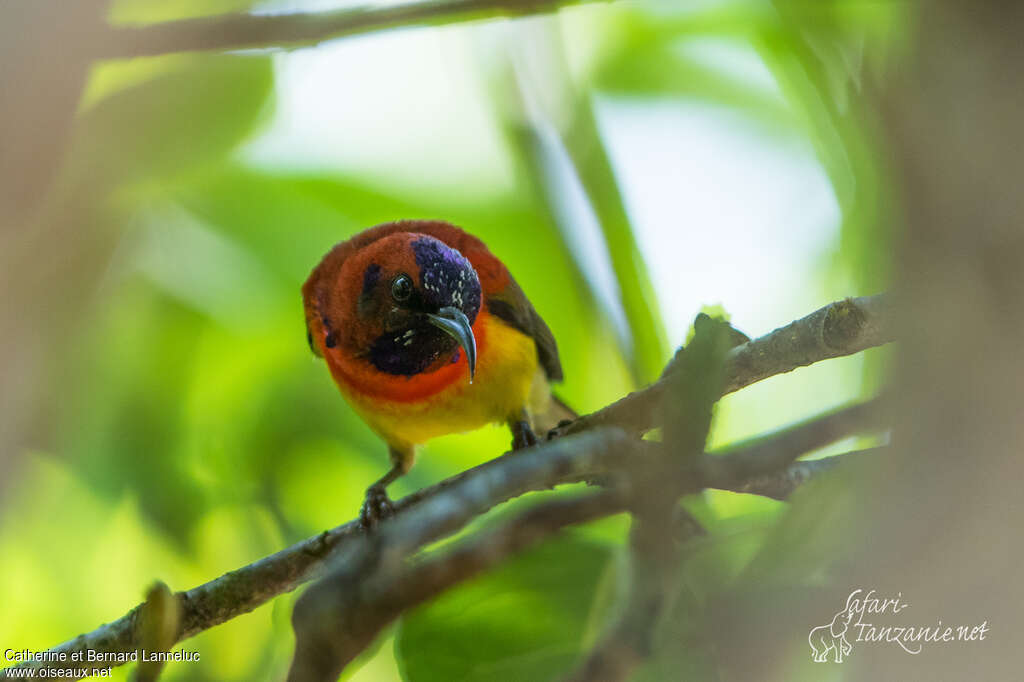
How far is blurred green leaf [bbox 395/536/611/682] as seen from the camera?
8.57 ft

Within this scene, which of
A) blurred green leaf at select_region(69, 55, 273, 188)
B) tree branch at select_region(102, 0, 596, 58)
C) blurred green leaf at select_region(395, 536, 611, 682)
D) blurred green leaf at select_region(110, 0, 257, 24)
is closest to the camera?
blurred green leaf at select_region(395, 536, 611, 682)

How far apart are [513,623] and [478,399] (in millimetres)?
1987

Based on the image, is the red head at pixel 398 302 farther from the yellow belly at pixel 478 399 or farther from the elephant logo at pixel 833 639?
the elephant logo at pixel 833 639

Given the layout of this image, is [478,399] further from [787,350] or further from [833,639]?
[833,639]

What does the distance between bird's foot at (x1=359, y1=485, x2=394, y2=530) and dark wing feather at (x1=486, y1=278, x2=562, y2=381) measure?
1.09m

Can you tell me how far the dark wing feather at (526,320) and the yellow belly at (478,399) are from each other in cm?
5

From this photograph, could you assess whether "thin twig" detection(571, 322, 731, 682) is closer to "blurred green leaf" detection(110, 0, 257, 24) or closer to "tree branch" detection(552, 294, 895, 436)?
"tree branch" detection(552, 294, 895, 436)

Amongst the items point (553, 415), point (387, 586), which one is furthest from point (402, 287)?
point (387, 586)

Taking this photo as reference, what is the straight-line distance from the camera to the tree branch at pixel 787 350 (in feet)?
8.21

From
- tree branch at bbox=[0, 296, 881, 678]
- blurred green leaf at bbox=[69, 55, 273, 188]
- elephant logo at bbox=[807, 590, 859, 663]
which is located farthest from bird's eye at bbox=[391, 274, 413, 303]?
elephant logo at bbox=[807, 590, 859, 663]

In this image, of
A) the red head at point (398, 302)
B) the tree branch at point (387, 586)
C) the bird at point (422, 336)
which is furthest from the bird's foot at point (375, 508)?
the tree branch at point (387, 586)

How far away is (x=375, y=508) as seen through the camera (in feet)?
14.3

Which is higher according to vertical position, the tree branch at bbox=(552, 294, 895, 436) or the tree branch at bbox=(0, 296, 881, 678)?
the tree branch at bbox=(552, 294, 895, 436)

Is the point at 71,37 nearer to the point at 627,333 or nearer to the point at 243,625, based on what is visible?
the point at 243,625
